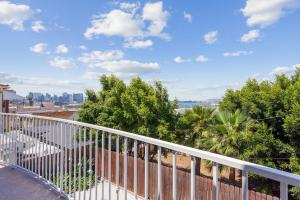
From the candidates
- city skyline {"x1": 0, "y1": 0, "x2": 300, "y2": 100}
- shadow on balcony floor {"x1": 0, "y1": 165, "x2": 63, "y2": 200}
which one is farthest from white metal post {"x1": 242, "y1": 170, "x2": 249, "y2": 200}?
city skyline {"x1": 0, "y1": 0, "x2": 300, "y2": 100}

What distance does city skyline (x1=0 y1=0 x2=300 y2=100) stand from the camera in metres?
16.0

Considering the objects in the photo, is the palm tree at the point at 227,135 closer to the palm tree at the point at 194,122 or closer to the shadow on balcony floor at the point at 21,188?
the palm tree at the point at 194,122

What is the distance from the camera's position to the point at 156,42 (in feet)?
107

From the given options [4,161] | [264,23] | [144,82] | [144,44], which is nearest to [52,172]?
[4,161]

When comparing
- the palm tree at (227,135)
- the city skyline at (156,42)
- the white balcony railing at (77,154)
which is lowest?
the palm tree at (227,135)

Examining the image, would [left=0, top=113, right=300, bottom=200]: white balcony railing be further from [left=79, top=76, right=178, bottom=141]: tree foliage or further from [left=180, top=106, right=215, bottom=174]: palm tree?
[left=180, top=106, right=215, bottom=174]: palm tree

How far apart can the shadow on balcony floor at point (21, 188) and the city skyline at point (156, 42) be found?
21.9ft

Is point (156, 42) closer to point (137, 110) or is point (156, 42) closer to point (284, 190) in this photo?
point (137, 110)

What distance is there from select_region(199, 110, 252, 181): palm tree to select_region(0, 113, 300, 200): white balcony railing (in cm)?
889

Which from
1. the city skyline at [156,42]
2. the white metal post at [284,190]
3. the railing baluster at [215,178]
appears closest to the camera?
the white metal post at [284,190]

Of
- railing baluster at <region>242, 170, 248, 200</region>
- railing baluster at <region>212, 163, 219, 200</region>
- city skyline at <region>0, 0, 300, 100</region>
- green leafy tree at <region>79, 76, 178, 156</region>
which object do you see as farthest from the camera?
city skyline at <region>0, 0, 300, 100</region>

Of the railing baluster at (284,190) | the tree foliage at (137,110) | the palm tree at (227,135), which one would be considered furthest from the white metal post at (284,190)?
the tree foliage at (137,110)

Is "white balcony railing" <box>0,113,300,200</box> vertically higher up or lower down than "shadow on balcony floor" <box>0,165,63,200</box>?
higher up

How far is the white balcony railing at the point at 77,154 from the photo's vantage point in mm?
2062
